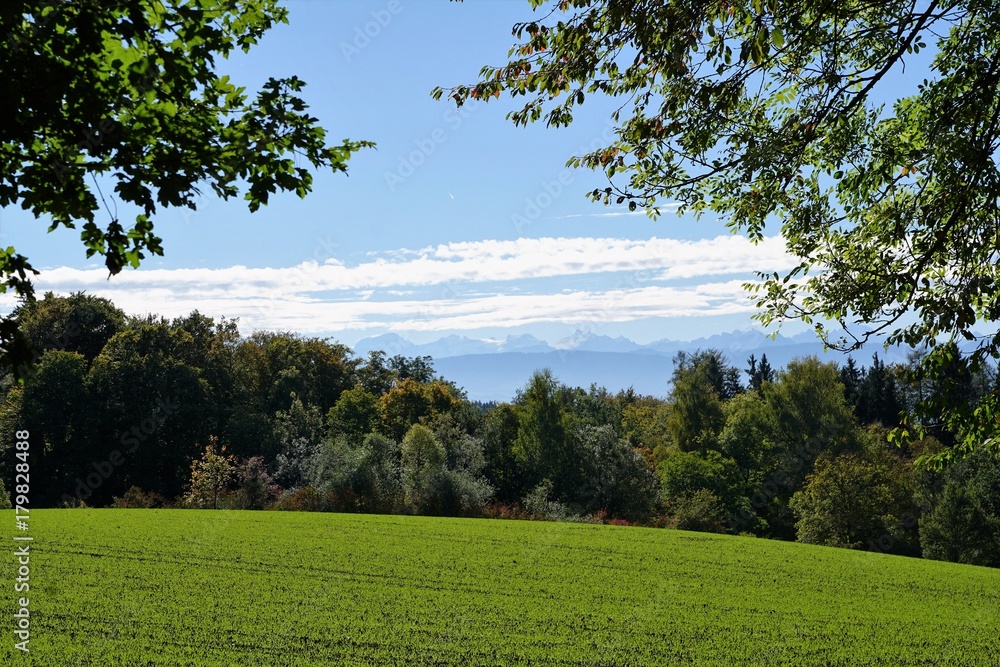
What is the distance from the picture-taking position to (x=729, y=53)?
22.3 ft

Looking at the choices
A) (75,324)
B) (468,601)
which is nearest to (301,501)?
(468,601)

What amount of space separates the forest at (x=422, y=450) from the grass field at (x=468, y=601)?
12615 millimetres

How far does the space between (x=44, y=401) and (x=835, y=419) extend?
60.5 meters

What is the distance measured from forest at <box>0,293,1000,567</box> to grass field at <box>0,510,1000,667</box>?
12.6 meters

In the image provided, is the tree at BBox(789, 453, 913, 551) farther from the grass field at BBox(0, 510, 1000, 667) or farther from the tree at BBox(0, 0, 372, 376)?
the tree at BBox(0, 0, 372, 376)

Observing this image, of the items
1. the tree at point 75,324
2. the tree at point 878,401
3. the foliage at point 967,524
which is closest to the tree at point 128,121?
the foliage at point 967,524

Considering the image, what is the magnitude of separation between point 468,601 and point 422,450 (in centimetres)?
2440

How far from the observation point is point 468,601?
56.3ft

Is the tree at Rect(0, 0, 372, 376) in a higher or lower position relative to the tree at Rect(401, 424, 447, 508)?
higher

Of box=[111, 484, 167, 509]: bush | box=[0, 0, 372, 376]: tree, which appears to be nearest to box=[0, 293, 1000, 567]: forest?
box=[111, 484, 167, 509]: bush

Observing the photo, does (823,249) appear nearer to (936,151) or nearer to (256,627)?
(936,151)

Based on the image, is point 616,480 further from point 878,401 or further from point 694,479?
point 878,401

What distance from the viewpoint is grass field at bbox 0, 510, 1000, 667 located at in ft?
43.1

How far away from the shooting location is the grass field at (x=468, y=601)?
13133mm
